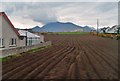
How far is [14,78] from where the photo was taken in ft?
46.0

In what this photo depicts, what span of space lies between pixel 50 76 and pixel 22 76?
1.75 m

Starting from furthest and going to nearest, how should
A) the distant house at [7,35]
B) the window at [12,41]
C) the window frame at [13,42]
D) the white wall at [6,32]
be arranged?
1. the window at [12,41]
2. the window frame at [13,42]
3. the white wall at [6,32]
4. the distant house at [7,35]

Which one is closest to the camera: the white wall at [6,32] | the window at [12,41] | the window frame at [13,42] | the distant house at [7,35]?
the distant house at [7,35]

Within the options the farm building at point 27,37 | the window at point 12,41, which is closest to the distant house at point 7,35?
the window at point 12,41

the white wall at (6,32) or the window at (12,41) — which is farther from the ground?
the white wall at (6,32)

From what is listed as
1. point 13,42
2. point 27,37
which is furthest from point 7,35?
point 27,37

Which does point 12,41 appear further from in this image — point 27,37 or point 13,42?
point 27,37

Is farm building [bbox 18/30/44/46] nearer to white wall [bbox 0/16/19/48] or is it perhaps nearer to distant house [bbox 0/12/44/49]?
distant house [bbox 0/12/44/49]

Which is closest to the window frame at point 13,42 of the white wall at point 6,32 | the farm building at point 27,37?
the white wall at point 6,32

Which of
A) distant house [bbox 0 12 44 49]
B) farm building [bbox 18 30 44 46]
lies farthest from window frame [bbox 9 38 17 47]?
farm building [bbox 18 30 44 46]

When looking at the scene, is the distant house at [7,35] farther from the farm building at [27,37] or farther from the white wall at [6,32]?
the farm building at [27,37]

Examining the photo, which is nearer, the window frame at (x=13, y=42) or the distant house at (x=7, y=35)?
the distant house at (x=7, y=35)

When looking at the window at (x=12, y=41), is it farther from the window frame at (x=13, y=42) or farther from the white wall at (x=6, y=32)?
the white wall at (x=6, y=32)

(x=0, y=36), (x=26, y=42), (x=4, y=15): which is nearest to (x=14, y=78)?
(x=0, y=36)
